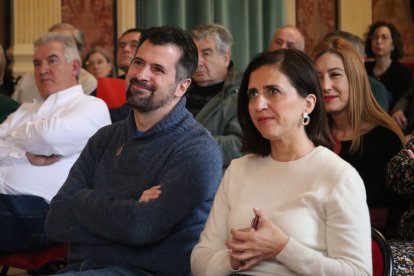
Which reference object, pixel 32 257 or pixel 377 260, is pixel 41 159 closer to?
pixel 32 257

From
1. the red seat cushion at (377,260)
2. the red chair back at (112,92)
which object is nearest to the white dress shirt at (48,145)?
the red chair back at (112,92)

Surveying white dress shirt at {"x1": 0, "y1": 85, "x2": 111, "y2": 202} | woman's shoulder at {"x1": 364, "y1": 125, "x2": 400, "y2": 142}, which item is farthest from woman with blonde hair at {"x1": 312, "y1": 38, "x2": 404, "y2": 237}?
white dress shirt at {"x1": 0, "y1": 85, "x2": 111, "y2": 202}

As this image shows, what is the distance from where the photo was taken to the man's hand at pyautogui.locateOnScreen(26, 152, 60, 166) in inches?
129

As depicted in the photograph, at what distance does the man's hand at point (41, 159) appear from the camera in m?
3.27

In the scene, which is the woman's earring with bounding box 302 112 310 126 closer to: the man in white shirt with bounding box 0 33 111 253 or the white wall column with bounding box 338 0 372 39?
the man in white shirt with bounding box 0 33 111 253

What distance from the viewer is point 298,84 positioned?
6.71ft

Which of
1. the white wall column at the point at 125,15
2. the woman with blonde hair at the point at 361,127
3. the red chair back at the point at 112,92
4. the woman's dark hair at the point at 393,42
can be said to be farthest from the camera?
the white wall column at the point at 125,15

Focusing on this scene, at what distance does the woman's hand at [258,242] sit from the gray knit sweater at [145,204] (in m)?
0.32

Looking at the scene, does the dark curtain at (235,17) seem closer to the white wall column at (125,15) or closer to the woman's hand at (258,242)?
the white wall column at (125,15)

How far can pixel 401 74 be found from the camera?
5020mm

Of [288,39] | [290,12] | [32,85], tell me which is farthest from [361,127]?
[290,12]

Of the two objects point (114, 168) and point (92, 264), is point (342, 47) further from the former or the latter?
point (92, 264)

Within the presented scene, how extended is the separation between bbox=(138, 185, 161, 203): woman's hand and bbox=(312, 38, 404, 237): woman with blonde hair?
918 millimetres

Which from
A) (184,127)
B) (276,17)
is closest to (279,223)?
(184,127)
